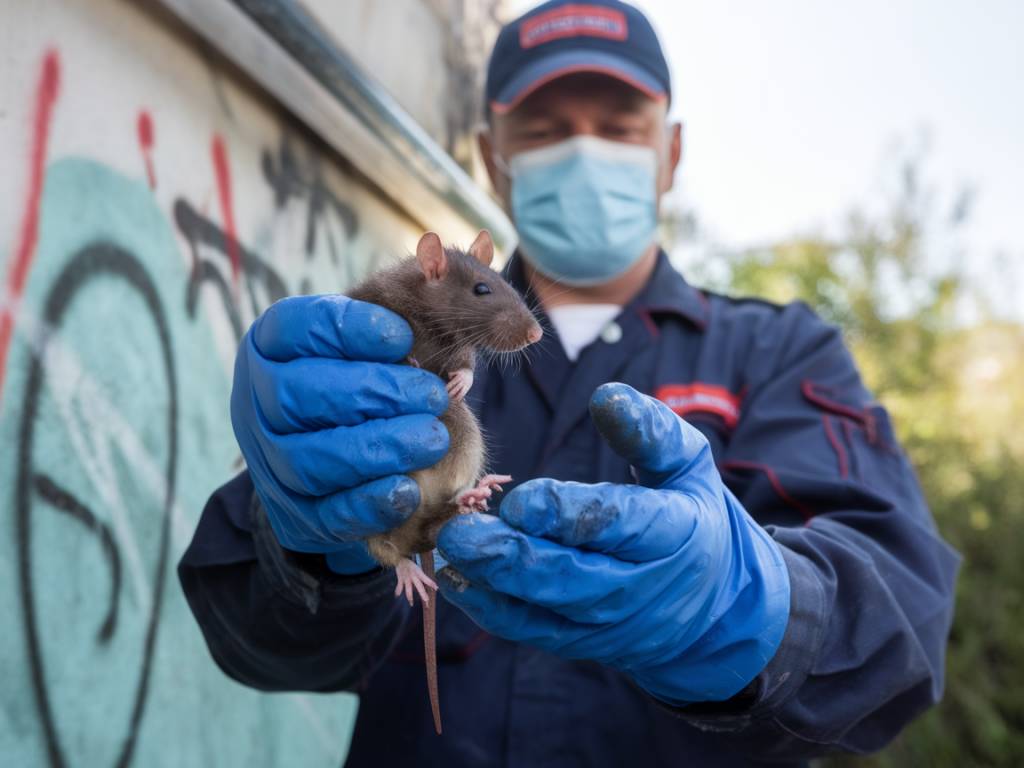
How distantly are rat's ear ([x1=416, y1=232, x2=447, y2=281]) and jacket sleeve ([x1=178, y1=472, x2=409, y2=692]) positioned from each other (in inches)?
31.2

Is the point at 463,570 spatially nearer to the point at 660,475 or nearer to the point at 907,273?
the point at 660,475

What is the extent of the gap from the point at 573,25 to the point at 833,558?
231cm

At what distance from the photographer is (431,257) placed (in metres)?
2.13

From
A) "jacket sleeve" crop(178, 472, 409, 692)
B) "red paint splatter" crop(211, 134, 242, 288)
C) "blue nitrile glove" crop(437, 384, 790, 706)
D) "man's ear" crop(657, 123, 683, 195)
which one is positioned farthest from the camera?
"man's ear" crop(657, 123, 683, 195)

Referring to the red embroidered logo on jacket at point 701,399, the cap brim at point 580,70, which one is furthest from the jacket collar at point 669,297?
the cap brim at point 580,70

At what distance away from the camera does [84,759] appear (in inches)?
104

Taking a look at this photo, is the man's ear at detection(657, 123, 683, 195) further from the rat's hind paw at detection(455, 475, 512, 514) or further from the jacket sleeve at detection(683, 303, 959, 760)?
the rat's hind paw at detection(455, 475, 512, 514)

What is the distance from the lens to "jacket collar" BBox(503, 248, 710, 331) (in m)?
2.96

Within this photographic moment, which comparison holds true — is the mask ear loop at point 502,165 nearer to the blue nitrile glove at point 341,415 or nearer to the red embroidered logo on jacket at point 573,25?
the red embroidered logo on jacket at point 573,25

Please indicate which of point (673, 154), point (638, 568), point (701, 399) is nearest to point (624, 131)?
point (673, 154)

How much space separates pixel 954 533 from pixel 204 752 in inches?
288

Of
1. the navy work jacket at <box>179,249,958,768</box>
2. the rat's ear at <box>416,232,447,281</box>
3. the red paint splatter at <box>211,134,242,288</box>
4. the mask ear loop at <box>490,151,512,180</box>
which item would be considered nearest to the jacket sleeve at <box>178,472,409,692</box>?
the navy work jacket at <box>179,249,958,768</box>

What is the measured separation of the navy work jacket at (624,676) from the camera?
2082 millimetres

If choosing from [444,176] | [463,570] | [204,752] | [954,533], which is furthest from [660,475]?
[954,533]
